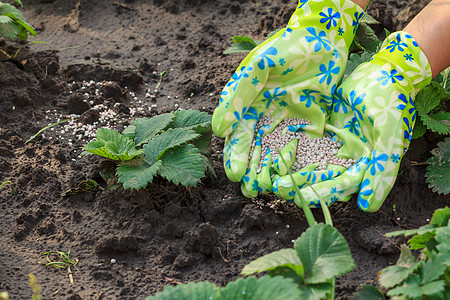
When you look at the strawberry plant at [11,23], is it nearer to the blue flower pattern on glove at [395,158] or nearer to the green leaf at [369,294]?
the blue flower pattern on glove at [395,158]

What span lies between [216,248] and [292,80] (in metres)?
0.78

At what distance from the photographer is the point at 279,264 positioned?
1502 millimetres

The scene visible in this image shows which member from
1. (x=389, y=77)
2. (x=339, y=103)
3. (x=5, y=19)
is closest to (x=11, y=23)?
(x=5, y=19)

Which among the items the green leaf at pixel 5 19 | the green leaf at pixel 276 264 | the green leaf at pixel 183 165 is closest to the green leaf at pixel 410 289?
the green leaf at pixel 276 264

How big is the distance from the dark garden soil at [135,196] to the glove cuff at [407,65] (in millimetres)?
322

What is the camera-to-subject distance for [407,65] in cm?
213

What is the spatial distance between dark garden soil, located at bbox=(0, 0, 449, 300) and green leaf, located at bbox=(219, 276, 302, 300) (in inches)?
16.5

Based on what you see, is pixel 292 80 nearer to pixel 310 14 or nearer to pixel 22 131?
pixel 310 14

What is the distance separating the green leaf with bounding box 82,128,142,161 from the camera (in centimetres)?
204

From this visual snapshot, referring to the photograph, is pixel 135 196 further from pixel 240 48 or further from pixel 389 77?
pixel 389 77

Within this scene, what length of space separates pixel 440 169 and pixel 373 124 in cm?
38

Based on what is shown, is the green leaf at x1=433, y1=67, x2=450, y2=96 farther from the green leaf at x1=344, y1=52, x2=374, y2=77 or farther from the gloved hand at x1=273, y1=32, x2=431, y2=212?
the green leaf at x1=344, y1=52, x2=374, y2=77

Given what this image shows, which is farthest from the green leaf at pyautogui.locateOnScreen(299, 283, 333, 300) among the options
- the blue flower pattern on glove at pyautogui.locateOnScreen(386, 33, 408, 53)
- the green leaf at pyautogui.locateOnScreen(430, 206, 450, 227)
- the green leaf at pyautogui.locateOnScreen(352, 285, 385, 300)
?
the blue flower pattern on glove at pyautogui.locateOnScreen(386, 33, 408, 53)

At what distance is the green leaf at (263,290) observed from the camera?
135 centimetres
